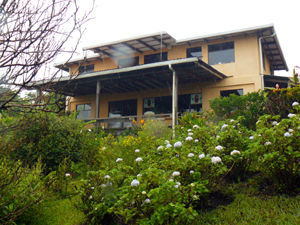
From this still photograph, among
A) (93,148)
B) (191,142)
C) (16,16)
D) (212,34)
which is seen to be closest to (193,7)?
(191,142)

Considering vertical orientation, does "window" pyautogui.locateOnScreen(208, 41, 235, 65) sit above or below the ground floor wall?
above

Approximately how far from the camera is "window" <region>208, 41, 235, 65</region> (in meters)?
14.2

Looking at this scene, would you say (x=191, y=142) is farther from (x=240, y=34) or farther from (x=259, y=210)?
(x=240, y=34)

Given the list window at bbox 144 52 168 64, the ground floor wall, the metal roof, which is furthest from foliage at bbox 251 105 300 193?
window at bbox 144 52 168 64

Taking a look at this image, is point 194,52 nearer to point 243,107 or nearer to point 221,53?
point 221,53

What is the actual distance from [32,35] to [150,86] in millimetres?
13334

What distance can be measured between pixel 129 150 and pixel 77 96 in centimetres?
1482

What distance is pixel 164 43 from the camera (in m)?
15.3

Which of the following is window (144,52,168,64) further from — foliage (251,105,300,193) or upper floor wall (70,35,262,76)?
foliage (251,105,300,193)

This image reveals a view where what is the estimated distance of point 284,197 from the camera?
3.86 metres

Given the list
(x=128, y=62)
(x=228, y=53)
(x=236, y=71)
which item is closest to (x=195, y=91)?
(x=236, y=71)

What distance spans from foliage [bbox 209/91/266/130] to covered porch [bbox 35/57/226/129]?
6.99 feet

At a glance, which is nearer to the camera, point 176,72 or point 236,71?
point 176,72

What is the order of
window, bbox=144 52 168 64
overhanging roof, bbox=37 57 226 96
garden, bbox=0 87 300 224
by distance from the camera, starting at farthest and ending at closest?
1. window, bbox=144 52 168 64
2. overhanging roof, bbox=37 57 226 96
3. garden, bbox=0 87 300 224
